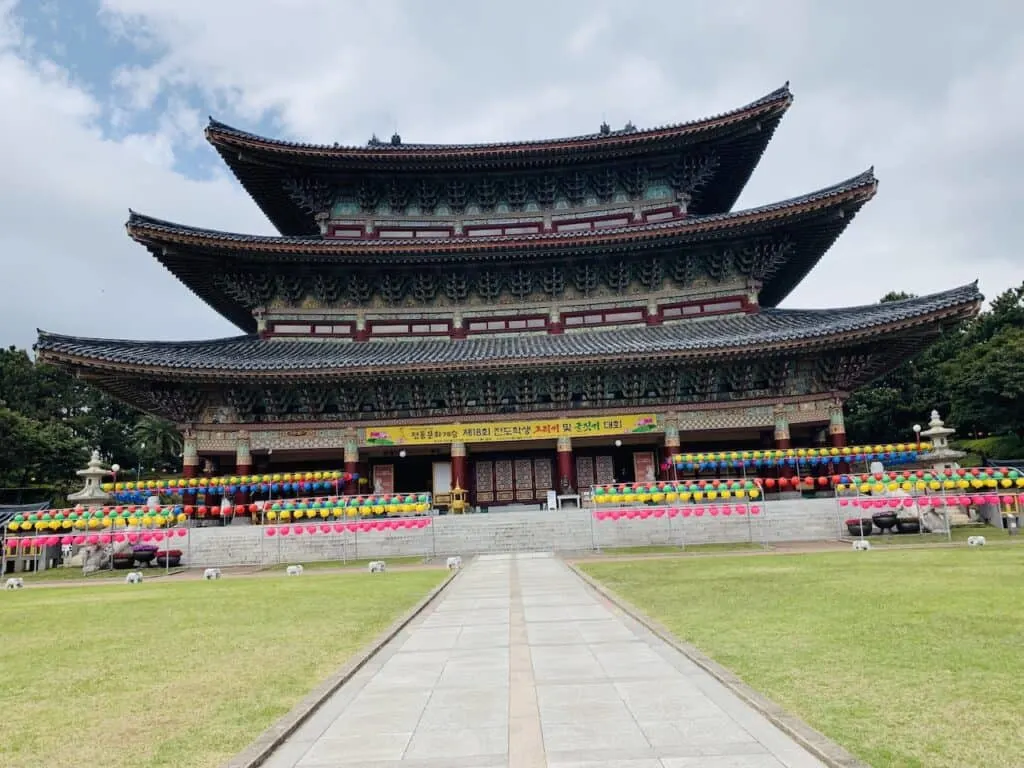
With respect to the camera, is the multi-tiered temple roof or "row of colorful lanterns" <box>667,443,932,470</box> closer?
"row of colorful lanterns" <box>667,443,932,470</box>

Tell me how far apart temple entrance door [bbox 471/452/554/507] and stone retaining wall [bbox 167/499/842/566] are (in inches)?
282

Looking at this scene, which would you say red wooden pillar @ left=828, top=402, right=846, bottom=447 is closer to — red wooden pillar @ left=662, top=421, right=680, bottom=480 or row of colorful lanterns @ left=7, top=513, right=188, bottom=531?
red wooden pillar @ left=662, top=421, right=680, bottom=480

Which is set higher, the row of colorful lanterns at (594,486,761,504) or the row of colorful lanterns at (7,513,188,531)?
the row of colorful lanterns at (594,486,761,504)

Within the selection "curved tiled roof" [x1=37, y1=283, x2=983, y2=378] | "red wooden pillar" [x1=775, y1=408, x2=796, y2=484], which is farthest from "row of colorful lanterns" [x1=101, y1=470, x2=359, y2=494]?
"red wooden pillar" [x1=775, y1=408, x2=796, y2=484]

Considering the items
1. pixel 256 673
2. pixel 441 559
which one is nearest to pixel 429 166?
pixel 441 559

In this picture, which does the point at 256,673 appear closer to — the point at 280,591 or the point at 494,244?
the point at 280,591

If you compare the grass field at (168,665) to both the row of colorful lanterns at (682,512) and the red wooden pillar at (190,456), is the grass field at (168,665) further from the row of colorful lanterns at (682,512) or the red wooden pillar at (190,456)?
the red wooden pillar at (190,456)

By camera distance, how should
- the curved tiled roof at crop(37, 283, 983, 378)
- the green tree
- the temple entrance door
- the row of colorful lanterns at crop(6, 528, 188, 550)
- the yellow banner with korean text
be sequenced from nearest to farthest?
the row of colorful lanterns at crop(6, 528, 188, 550) → the curved tiled roof at crop(37, 283, 983, 378) → the yellow banner with korean text → the temple entrance door → the green tree

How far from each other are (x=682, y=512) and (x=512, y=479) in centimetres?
1014

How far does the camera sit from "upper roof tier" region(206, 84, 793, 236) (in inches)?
1142

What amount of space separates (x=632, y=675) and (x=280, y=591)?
1030 centimetres

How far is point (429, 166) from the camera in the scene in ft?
101

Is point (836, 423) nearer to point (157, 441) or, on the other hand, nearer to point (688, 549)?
point (688, 549)

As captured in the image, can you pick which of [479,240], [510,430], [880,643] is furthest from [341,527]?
[880,643]
